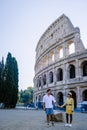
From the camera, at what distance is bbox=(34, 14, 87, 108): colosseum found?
25.9 m

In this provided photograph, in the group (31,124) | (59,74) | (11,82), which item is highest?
(59,74)

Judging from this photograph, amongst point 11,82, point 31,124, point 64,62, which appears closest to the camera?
point 31,124

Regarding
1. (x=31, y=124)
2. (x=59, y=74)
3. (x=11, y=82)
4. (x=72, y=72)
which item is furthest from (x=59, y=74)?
(x=31, y=124)

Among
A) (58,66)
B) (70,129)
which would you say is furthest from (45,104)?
(58,66)

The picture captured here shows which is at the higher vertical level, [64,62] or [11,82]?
[64,62]

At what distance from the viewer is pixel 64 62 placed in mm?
28188

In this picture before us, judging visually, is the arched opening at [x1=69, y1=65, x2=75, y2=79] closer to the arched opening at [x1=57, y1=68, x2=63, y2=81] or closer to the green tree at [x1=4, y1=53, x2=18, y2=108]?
the arched opening at [x1=57, y1=68, x2=63, y2=81]

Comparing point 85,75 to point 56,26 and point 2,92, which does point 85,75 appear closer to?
point 56,26

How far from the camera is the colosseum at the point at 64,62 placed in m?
25.9

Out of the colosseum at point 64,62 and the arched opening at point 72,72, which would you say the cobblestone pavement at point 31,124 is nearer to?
the colosseum at point 64,62

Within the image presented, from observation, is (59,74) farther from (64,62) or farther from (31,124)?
(31,124)

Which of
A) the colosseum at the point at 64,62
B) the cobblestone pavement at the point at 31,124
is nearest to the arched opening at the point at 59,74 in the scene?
the colosseum at the point at 64,62

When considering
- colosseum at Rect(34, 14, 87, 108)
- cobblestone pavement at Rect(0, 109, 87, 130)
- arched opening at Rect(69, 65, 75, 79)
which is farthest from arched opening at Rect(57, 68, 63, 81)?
cobblestone pavement at Rect(0, 109, 87, 130)

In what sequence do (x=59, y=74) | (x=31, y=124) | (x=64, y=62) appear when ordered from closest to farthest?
(x=31, y=124) → (x=64, y=62) → (x=59, y=74)
